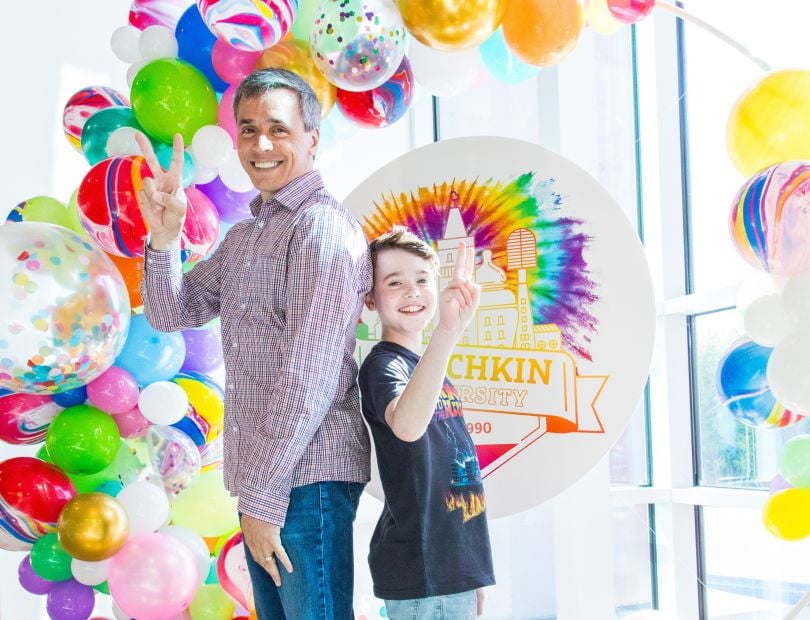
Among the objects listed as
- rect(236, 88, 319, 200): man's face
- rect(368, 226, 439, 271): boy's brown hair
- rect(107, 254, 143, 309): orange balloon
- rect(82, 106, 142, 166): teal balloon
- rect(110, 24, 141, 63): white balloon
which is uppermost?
rect(110, 24, 141, 63): white balloon

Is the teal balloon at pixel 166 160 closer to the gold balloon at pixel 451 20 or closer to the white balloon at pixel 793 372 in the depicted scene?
the gold balloon at pixel 451 20

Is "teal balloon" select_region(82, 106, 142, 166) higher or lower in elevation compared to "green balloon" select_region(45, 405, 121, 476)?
higher

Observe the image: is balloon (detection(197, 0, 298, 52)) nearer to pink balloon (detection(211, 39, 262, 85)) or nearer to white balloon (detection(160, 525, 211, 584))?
pink balloon (detection(211, 39, 262, 85))

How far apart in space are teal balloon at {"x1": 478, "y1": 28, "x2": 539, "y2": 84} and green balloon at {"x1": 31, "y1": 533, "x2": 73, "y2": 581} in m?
1.58

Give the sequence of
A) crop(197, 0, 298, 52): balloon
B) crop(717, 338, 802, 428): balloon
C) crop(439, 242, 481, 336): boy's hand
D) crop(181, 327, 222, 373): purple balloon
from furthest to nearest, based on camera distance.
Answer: crop(181, 327, 222, 373): purple balloon
crop(197, 0, 298, 52): balloon
crop(717, 338, 802, 428): balloon
crop(439, 242, 481, 336): boy's hand

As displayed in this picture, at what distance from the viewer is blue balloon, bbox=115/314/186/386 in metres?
2.20

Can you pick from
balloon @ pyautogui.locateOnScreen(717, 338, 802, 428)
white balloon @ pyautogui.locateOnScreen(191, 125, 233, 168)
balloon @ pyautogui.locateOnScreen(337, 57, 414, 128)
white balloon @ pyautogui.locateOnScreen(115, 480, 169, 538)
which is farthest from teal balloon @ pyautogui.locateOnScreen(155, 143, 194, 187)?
balloon @ pyautogui.locateOnScreen(717, 338, 802, 428)

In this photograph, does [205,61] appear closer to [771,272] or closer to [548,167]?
[548,167]

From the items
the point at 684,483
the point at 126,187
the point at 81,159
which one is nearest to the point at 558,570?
the point at 684,483

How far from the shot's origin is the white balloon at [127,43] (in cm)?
228

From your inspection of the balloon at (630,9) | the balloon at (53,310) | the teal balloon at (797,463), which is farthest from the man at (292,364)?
the teal balloon at (797,463)

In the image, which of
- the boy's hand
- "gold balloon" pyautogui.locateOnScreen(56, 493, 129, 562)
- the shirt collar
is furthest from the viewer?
"gold balloon" pyautogui.locateOnScreen(56, 493, 129, 562)

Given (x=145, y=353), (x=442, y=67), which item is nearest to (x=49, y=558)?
(x=145, y=353)

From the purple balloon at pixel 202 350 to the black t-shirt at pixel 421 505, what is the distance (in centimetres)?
91
